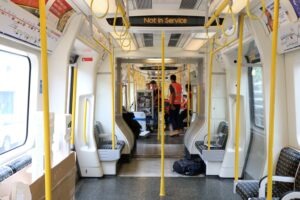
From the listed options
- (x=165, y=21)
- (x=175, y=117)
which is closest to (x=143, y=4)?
(x=165, y=21)

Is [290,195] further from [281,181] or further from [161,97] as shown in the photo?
[161,97]

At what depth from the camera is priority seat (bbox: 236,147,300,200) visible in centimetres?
312

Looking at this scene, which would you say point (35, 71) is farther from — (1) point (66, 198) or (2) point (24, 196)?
(2) point (24, 196)

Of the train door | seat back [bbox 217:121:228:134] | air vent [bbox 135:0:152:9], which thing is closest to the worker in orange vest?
seat back [bbox 217:121:228:134]

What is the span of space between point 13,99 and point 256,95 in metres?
3.90

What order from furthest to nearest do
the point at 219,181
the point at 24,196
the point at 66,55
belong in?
the point at 219,181 → the point at 66,55 → the point at 24,196

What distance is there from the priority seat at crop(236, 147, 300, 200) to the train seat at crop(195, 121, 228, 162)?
1564mm

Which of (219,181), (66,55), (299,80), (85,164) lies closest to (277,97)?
(299,80)

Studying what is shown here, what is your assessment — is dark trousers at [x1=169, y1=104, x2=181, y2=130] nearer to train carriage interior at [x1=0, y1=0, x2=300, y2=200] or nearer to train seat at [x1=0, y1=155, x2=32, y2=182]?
train carriage interior at [x1=0, y1=0, x2=300, y2=200]

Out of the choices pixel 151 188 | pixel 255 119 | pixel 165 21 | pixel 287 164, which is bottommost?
pixel 151 188

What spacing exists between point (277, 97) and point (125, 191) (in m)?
2.64

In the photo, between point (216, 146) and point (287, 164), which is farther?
point (216, 146)

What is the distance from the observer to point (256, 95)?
5.16 metres

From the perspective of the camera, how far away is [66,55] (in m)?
3.51
